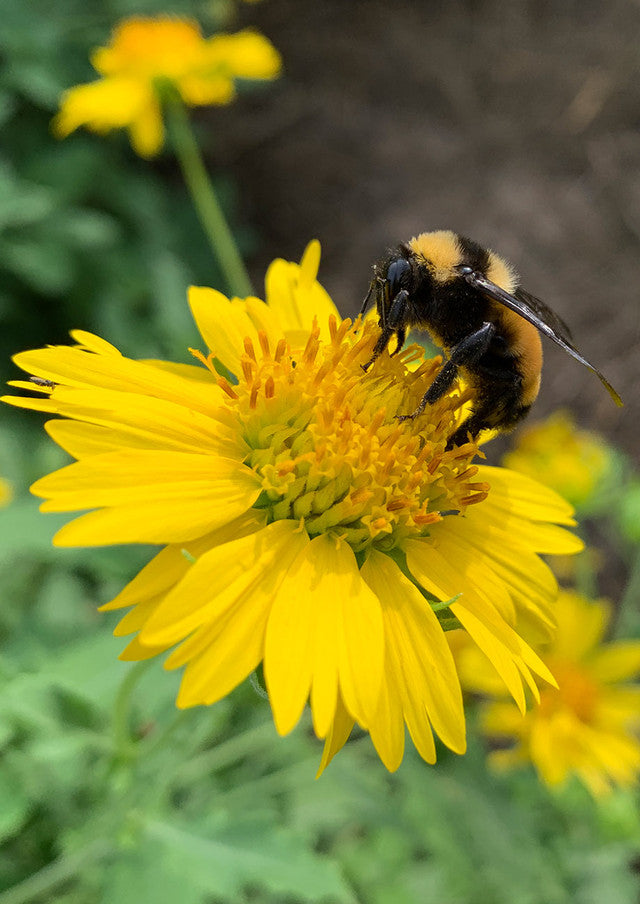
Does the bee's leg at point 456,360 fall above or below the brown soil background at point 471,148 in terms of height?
below

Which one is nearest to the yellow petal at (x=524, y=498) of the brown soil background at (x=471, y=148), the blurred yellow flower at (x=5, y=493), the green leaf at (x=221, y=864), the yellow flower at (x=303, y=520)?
the yellow flower at (x=303, y=520)

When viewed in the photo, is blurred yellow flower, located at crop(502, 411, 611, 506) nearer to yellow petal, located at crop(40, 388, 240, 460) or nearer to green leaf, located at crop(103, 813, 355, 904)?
green leaf, located at crop(103, 813, 355, 904)

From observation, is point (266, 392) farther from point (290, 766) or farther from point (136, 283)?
point (136, 283)

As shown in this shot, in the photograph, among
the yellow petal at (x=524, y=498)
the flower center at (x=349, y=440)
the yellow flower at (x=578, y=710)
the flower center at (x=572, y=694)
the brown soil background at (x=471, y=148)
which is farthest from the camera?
the brown soil background at (x=471, y=148)

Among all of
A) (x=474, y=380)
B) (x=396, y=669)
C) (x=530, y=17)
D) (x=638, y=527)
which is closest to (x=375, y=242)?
(x=530, y=17)

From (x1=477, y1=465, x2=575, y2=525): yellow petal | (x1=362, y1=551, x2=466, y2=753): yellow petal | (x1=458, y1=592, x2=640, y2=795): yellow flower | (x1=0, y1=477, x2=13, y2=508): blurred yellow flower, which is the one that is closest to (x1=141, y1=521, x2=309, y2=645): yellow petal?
(x1=362, y1=551, x2=466, y2=753): yellow petal

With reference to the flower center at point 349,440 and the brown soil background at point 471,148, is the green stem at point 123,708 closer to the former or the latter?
the flower center at point 349,440
